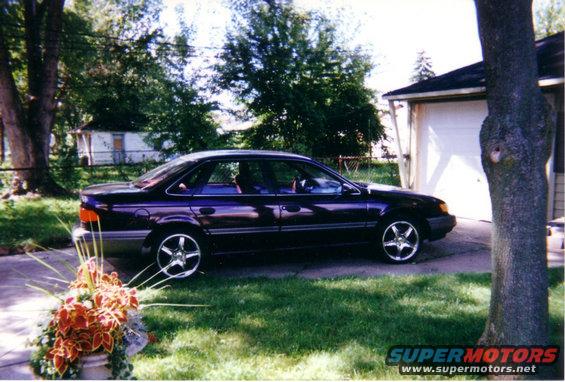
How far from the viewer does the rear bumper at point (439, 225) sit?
6738mm

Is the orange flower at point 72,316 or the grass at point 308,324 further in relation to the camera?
the grass at point 308,324

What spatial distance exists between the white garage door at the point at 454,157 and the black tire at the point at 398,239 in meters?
3.87

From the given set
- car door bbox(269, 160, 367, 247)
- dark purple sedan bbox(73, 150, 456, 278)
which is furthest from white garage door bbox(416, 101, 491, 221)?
car door bbox(269, 160, 367, 247)

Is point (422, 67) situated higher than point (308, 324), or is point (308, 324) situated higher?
point (422, 67)

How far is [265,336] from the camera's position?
405 centimetres

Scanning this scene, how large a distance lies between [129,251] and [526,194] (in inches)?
171

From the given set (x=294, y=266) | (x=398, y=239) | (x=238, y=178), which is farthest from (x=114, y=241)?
(x=398, y=239)

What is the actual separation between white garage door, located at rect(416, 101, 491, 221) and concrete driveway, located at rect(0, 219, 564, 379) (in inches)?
95.9

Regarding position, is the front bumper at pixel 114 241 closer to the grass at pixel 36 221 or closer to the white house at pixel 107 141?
the grass at pixel 36 221

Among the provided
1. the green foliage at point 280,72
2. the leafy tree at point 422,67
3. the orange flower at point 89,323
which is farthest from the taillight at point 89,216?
the leafy tree at point 422,67

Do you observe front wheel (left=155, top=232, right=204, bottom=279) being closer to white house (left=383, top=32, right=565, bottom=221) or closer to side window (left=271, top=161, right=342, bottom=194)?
side window (left=271, top=161, right=342, bottom=194)

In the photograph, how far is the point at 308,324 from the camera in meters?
4.30

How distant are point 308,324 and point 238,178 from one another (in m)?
2.46

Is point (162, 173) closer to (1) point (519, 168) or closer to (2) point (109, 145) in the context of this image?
(1) point (519, 168)
